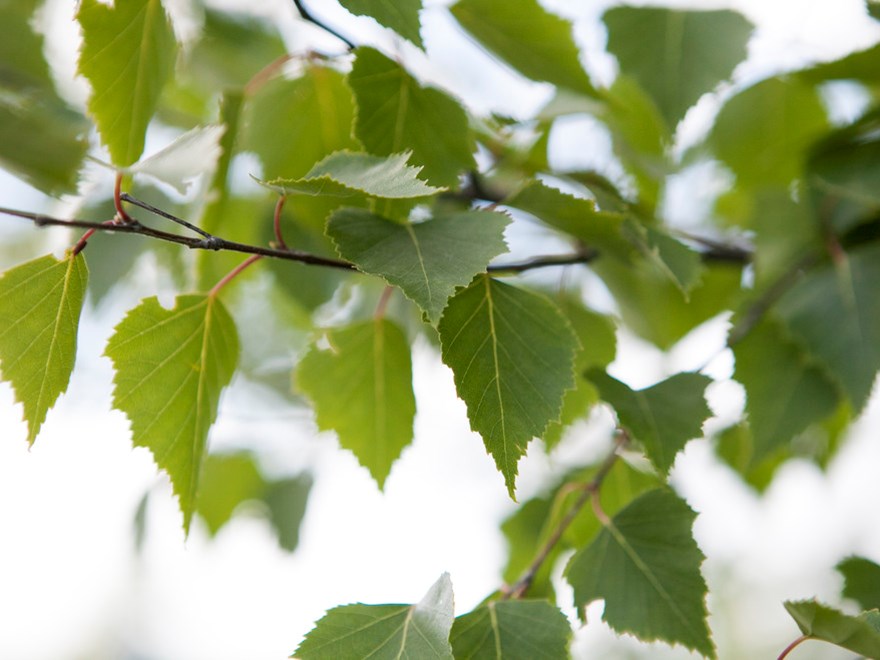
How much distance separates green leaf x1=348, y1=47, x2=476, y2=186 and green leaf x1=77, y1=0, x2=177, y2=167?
9cm

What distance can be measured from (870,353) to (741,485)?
0.29 m

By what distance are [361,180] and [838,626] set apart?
0.27 m

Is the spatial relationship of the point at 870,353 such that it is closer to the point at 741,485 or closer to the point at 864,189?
the point at 864,189

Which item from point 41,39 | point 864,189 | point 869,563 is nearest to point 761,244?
point 864,189

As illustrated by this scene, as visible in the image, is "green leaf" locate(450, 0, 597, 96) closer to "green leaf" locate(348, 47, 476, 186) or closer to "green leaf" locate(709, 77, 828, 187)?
"green leaf" locate(348, 47, 476, 186)

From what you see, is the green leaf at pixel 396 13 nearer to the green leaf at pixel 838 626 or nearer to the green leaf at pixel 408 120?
the green leaf at pixel 408 120

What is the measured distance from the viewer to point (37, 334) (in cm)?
34

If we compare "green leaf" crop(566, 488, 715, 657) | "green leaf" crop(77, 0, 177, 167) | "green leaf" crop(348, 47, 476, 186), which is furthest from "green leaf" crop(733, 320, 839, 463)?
"green leaf" crop(77, 0, 177, 167)

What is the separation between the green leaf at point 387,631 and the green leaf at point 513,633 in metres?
0.02

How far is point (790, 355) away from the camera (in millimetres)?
535

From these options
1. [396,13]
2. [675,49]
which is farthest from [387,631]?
[675,49]

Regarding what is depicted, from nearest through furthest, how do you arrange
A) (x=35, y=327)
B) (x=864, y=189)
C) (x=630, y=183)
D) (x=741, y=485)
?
(x=35, y=327) < (x=864, y=189) < (x=630, y=183) < (x=741, y=485)

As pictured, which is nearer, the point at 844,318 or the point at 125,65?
the point at 125,65

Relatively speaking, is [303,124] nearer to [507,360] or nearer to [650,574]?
[507,360]
